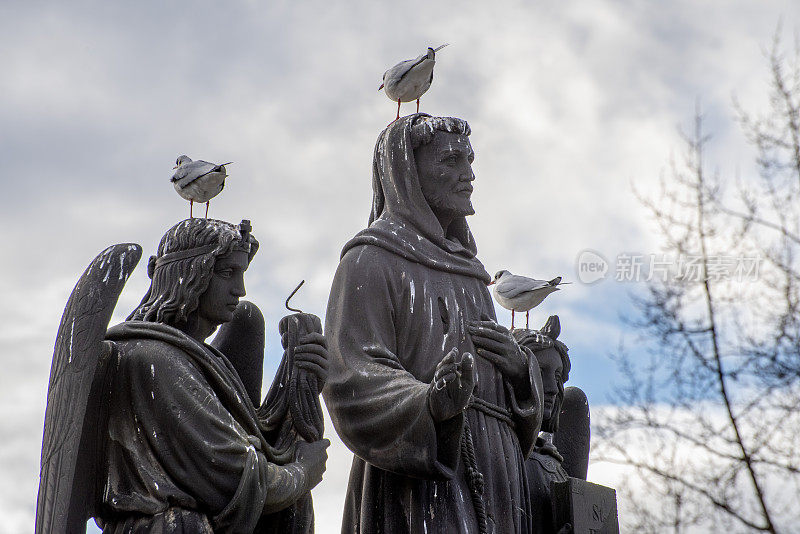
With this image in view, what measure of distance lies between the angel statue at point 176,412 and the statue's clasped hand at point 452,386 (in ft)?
1.68

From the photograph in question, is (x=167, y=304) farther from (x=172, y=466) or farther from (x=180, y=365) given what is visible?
(x=172, y=466)

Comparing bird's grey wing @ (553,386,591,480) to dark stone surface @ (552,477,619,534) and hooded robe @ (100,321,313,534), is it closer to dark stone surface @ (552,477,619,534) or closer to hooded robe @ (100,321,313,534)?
dark stone surface @ (552,477,619,534)

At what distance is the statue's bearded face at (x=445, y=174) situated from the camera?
24.8ft

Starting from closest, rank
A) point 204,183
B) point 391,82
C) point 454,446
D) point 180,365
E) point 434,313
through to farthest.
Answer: point 180,365
point 454,446
point 434,313
point 204,183
point 391,82

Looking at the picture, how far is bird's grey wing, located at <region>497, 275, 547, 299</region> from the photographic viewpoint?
28.9 ft

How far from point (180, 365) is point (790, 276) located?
8.47 meters

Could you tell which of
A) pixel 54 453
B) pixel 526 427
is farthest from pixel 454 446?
pixel 54 453

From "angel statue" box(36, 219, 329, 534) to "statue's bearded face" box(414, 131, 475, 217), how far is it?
50.4 inches

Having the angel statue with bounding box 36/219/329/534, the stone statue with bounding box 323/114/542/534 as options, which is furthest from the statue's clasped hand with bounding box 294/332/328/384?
the stone statue with bounding box 323/114/542/534

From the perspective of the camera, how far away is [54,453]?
5754 millimetres

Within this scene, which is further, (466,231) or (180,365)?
(466,231)

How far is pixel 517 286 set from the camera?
883 centimetres

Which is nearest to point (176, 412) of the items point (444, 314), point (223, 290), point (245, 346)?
point (223, 290)

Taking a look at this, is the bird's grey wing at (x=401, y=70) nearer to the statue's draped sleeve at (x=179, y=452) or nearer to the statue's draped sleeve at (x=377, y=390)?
the statue's draped sleeve at (x=377, y=390)
